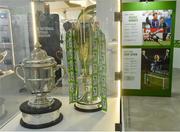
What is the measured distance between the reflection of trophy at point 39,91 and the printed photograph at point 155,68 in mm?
2933

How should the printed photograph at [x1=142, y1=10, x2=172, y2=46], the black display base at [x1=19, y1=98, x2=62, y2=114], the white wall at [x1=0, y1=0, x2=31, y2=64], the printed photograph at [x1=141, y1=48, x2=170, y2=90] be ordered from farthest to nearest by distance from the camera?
the printed photograph at [x1=141, y1=48, x2=170, y2=90] → the printed photograph at [x1=142, y1=10, x2=172, y2=46] → the white wall at [x1=0, y1=0, x2=31, y2=64] → the black display base at [x1=19, y1=98, x2=62, y2=114]

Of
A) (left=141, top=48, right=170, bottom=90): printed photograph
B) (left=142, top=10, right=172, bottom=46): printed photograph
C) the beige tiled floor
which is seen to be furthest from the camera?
(left=141, top=48, right=170, bottom=90): printed photograph

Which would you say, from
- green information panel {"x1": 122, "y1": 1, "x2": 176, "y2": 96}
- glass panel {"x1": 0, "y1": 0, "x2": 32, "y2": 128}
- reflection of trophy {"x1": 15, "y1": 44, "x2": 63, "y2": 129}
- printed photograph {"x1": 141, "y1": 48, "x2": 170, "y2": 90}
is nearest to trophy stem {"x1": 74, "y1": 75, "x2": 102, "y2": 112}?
reflection of trophy {"x1": 15, "y1": 44, "x2": 63, "y2": 129}

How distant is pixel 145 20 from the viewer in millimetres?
3795

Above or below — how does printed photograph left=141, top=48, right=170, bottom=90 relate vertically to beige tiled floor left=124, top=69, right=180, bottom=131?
above

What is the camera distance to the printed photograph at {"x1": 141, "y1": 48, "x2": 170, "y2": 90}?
12.6 feet

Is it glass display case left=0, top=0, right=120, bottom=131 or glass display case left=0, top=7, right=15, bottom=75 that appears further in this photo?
glass display case left=0, top=7, right=15, bottom=75

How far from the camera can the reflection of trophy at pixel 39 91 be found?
121 cm

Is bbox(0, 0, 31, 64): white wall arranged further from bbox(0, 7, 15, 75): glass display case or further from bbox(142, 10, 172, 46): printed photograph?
bbox(142, 10, 172, 46): printed photograph

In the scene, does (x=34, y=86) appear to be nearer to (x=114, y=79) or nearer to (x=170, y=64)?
(x=114, y=79)

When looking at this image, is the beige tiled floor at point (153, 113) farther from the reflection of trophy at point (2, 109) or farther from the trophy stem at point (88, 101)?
the reflection of trophy at point (2, 109)

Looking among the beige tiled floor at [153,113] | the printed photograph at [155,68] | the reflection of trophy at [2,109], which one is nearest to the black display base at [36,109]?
the reflection of trophy at [2,109]

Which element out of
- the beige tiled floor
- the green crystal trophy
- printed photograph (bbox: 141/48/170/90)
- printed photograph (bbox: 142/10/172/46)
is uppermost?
printed photograph (bbox: 142/10/172/46)

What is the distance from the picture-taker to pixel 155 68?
3916mm
